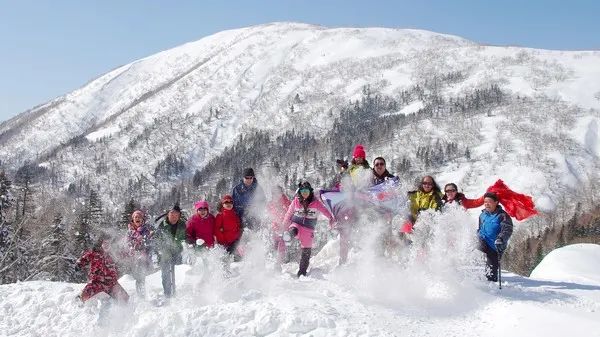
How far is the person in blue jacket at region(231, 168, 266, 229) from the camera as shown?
36.4 feet

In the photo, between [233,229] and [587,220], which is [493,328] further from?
[587,220]

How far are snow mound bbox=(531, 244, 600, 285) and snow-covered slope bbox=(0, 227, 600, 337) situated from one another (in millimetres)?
1930

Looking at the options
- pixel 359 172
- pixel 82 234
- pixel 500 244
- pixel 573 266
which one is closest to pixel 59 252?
pixel 82 234

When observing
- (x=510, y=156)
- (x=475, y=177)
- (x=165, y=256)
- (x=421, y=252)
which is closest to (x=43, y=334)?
(x=165, y=256)

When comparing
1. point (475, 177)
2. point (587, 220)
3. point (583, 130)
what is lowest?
point (587, 220)

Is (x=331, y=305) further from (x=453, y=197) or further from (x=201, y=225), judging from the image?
(x=453, y=197)

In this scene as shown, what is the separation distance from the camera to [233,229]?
10.5 m

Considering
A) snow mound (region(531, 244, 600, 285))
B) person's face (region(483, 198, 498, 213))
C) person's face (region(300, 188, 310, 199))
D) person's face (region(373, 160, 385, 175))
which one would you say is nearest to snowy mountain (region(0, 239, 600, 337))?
person's face (region(483, 198, 498, 213))

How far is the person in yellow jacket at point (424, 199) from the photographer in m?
9.99

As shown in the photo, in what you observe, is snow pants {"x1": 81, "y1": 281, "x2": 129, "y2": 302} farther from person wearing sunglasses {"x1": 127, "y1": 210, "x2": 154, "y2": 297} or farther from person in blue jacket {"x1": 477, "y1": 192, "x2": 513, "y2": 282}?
person in blue jacket {"x1": 477, "y1": 192, "x2": 513, "y2": 282}

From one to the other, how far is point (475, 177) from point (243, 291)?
15542cm

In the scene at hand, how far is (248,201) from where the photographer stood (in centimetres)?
1116

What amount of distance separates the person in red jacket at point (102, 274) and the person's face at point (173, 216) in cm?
111

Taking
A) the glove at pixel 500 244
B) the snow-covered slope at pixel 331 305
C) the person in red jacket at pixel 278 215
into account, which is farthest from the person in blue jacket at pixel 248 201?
the glove at pixel 500 244
